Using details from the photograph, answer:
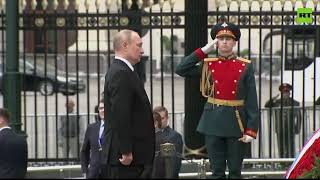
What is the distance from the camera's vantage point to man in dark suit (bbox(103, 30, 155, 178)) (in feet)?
19.1

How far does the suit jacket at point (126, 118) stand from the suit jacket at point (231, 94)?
42.1 inches

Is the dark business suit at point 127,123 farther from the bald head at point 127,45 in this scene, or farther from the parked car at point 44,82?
the parked car at point 44,82

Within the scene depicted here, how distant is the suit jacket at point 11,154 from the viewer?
7.52 metres

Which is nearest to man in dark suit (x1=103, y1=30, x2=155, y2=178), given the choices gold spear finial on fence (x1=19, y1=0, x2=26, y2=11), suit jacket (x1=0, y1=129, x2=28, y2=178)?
suit jacket (x1=0, y1=129, x2=28, y2=178)

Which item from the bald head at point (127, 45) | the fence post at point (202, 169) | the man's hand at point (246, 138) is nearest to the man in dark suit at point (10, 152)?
the fence post at point (202, 169)

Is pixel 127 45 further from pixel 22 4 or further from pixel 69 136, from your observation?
pixel 69 136

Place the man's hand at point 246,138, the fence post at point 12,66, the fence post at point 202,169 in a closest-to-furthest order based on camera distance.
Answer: the man's hand at point 246,138 → the fence post at point 12,66 → the fence post at point 202,169

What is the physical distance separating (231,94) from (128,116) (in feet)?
4.79

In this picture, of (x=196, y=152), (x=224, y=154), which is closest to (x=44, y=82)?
(x=196, y=152)

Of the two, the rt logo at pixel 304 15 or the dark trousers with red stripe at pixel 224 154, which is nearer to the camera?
the dark trousers with red stripe at pixel 224 154

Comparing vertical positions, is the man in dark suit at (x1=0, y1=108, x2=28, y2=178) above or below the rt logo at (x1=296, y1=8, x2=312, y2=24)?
below

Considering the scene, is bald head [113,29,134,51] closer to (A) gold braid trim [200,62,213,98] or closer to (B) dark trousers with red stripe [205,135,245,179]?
(A) gold braid trim [200,62,213,98]

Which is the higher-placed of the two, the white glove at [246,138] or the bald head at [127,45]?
the bald head at [127,45]

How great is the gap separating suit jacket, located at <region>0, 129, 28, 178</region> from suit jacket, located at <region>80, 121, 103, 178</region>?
69cm
